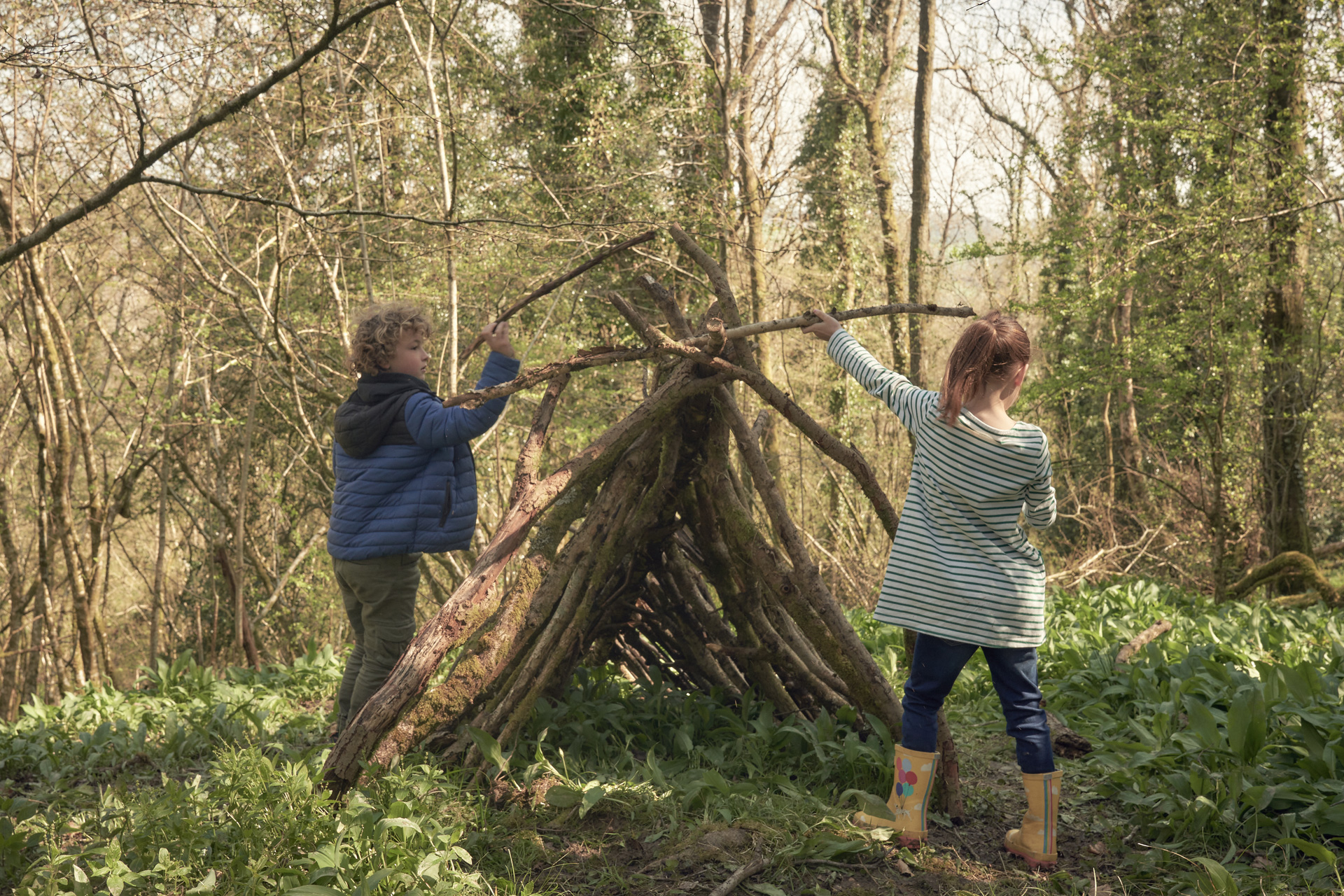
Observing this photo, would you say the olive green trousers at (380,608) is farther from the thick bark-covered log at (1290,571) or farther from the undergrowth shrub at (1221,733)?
the thick bark-covered log at (1290,571)

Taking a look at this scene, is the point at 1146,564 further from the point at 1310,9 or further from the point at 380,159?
the point at 380,159

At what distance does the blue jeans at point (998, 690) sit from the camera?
2670mm

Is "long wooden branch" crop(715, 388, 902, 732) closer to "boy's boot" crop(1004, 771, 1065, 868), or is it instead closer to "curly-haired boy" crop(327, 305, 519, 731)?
"boy's boot" crop(1004, 771, 1065, 868)

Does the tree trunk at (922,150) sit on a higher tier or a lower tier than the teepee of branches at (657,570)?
higher

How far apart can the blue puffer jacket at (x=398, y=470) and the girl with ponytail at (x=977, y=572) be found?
157 centimetres

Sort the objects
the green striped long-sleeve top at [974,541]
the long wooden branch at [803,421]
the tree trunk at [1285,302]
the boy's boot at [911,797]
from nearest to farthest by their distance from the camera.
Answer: the green striped long-sleeve top at [974,541]
the boy's boot at [911,797]
the long wooden branch at [803,421]
the tree trunk at [1285,302]

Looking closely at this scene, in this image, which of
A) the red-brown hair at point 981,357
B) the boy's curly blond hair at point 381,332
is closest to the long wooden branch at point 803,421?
the red-brown hair at point 981,357

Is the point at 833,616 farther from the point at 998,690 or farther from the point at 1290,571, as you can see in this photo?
the point at 1290,571

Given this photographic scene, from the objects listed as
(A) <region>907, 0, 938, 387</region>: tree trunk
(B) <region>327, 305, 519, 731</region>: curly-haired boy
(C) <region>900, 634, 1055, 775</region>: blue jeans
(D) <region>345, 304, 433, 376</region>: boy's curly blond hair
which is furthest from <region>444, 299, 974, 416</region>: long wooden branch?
(A) <region>907, 0, 938, 387</region>: tree trunk

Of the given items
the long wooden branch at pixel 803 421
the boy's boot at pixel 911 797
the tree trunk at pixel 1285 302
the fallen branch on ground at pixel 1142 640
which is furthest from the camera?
the tree trunk at pixel 1285 302

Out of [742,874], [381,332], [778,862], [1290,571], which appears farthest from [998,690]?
[1290,571]

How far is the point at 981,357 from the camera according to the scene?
2639 mm

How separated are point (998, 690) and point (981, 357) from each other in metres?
1.05

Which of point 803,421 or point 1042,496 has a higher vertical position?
point 803,421
